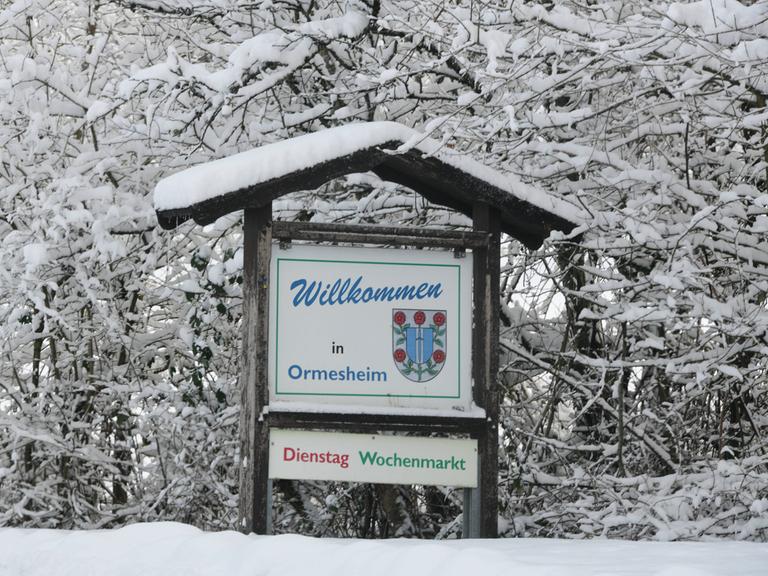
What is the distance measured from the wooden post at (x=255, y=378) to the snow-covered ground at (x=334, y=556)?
51cm

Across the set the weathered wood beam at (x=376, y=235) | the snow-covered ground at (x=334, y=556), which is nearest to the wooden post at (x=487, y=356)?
the weathered wood beam at (x=376, y=235)

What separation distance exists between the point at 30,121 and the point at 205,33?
1667 millimetres

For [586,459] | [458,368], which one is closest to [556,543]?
[458,368]

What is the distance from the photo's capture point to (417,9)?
834cm

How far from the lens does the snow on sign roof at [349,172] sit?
6309 millimetres

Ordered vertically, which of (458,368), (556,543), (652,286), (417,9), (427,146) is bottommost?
(556,543)

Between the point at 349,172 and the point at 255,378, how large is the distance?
1.21 m

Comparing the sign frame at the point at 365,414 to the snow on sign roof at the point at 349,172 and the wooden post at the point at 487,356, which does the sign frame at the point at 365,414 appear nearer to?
the wooden post at the point at 487,356

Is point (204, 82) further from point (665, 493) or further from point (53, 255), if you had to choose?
point (665, 493)

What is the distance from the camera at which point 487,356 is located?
264 inches

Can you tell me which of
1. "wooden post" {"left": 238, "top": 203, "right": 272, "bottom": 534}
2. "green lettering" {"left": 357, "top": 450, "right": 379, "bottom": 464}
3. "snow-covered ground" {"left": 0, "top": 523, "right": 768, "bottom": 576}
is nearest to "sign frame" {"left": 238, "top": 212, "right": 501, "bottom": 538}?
"wooden post" {"left": 238, "top": 203, "right": 272, "bottom": 534}

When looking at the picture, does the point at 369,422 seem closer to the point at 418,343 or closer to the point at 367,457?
the point at 367,457

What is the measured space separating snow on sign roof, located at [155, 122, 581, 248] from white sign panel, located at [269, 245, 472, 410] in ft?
1.30

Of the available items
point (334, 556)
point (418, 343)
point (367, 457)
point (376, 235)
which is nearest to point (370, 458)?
point (367, 457)
